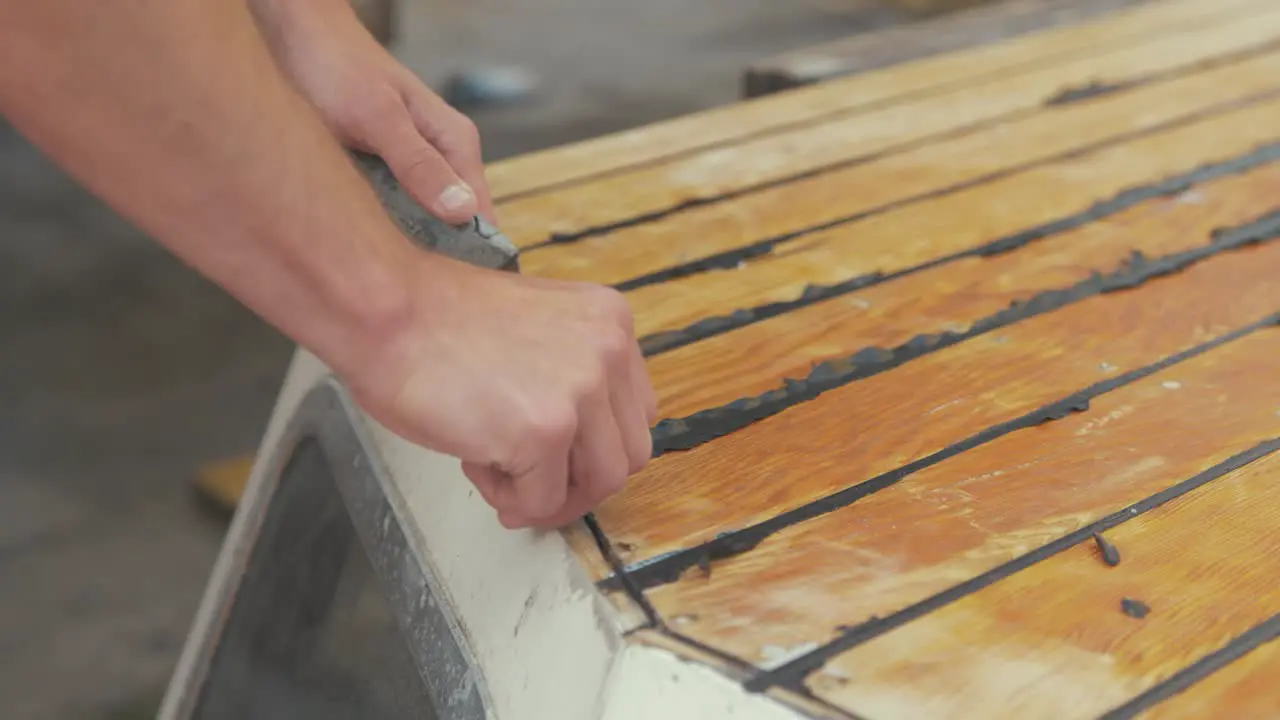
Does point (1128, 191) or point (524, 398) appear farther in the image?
point (1128, 191)

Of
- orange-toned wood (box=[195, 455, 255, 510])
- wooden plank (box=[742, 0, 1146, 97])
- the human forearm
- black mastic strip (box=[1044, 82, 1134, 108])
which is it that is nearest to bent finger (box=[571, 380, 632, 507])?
the human forearm

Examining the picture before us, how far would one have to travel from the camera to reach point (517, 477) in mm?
612

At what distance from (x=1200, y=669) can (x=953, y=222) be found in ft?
1.86

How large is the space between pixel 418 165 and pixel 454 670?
309mm

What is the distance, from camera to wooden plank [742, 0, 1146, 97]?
1.56 m

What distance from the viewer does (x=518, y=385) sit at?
0.59 metres

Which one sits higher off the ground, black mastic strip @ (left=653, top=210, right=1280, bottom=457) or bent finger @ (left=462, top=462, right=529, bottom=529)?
bent finger @ (left=462, top=462, right=529, bottom=529)

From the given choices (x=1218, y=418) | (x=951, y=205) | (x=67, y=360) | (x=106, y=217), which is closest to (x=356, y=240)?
(x=1218, y=418)

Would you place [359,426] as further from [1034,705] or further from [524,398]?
[1034,705]

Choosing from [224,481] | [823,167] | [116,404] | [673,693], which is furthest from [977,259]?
[116,404]

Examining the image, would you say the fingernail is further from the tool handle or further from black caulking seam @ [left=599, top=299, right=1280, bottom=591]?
black caulking seam @ [left=599, top=299, right=1280, bottom=591]

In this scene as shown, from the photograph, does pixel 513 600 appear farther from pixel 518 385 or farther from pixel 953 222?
pixel 953 222

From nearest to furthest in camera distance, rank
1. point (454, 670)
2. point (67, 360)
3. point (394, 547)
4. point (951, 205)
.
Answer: point (454, 670) < point (394, 547) < point (951, 205) < point (67, 360)

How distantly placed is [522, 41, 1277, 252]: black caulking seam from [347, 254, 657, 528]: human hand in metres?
0.43
